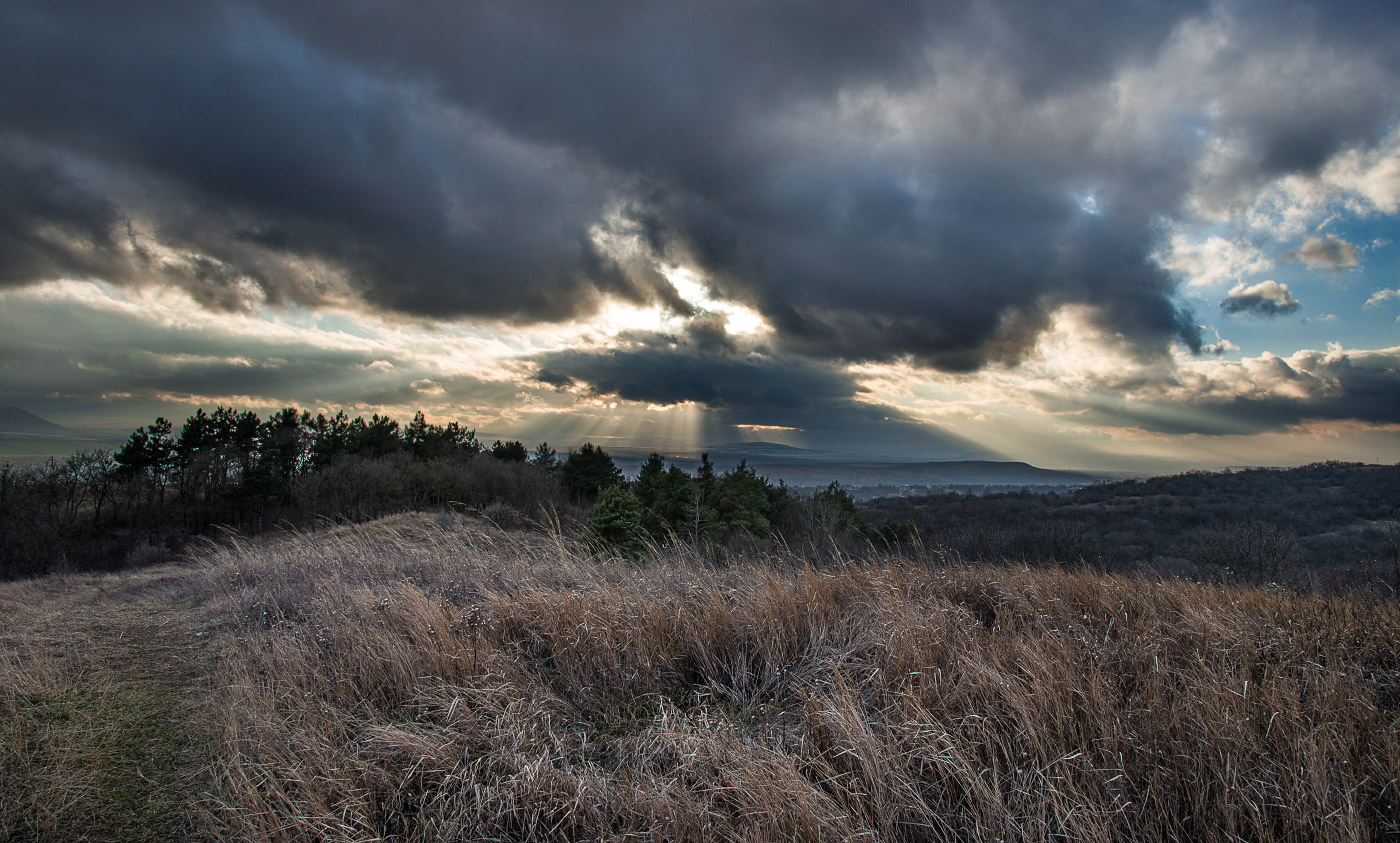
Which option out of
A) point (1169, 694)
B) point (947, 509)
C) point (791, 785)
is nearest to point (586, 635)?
point (791, 785)

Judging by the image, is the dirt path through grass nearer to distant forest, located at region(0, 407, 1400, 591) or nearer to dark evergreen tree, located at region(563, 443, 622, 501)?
distant forest, located at region(0, 407, 1400, 591)

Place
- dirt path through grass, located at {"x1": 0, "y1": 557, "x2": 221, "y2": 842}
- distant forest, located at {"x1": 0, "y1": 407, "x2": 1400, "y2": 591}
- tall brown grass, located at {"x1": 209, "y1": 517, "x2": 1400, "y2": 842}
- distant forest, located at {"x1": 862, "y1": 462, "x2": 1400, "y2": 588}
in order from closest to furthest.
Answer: tall brown grass, located at {"x1": 209, "y1": 517, "x2": 1400, "y2": 842} → dirt path through grass, located at {"x1": 0, "y1": 557, "x2": 221, "y2": 842} → distant forest, located at {"x1": 862, "y1": 462, "x2": 1400, "y2": 588} → distant forest, located at {"x1": 0, "y1": 407, "x2": 1400, "y2": 591}

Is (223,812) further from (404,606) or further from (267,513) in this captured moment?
(267,513)

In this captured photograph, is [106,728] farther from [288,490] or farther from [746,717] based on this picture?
[288,490]

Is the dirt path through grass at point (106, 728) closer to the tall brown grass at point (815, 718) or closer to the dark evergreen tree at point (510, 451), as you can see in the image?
the tall brown grass at point (815, 718)

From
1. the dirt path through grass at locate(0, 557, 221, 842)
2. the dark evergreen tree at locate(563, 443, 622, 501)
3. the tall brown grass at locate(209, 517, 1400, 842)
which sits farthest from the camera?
the dark evergreen tree at locate(563, 443, 622, 501)

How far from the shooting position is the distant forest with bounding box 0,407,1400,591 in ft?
121

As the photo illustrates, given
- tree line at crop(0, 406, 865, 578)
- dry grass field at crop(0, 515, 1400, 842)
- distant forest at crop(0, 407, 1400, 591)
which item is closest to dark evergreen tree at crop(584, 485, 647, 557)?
distant forest at crop(0, 407, 1400, 591)

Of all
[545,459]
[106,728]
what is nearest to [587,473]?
[545,459]

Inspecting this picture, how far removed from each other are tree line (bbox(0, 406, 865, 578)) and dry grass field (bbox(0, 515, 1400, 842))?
2784 centimetres

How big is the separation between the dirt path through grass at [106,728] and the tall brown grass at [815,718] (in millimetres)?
318

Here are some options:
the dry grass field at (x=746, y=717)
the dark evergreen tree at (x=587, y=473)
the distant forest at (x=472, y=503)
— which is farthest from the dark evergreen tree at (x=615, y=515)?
the dark evergreen tree at (x=587, y=473)

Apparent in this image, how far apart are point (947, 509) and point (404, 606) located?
84.0m

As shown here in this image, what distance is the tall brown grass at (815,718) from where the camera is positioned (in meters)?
2.36
